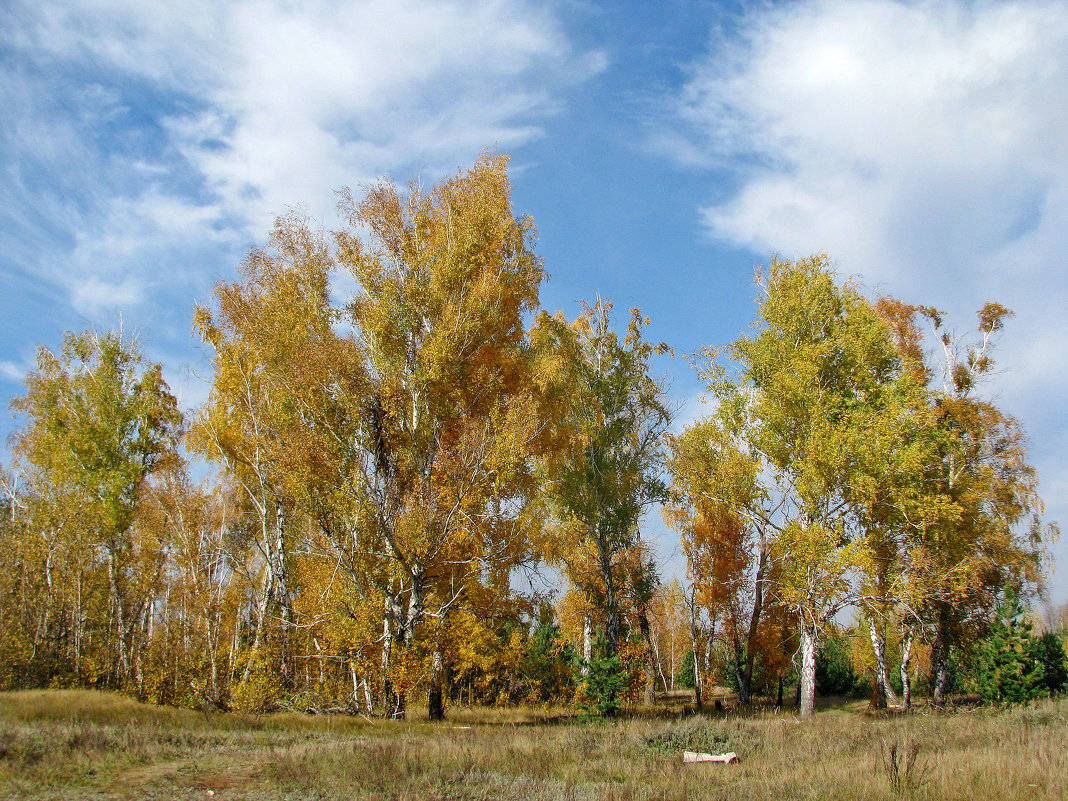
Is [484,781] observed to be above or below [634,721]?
above

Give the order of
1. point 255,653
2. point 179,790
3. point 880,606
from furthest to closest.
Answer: point 880,606 → point 255,653 → point 179,790

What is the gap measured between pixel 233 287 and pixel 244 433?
464cm

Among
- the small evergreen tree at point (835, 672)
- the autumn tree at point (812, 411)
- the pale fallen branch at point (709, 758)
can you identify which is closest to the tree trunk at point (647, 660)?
the autumn tree at point (812, 411)

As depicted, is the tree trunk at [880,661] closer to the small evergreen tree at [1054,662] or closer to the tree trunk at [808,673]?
the tree trunk at [808,673]

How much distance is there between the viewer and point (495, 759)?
9.65m

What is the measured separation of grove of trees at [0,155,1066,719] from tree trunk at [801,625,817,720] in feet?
0.21

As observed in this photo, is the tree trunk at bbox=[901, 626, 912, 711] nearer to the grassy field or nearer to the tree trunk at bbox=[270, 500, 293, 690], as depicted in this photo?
the grassy field

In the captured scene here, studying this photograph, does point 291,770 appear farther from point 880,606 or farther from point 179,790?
point 880,606

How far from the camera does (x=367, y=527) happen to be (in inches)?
584

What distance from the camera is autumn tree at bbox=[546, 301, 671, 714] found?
20312 millimetres

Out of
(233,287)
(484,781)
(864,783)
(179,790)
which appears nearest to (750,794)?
(864,783)

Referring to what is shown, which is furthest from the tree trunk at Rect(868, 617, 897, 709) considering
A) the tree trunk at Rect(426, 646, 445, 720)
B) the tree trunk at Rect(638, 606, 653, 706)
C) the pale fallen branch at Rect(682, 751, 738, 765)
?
the tree trunk at Rect(426, 646, 445, 720)

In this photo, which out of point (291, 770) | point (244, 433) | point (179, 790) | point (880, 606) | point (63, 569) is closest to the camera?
point (179, 790)

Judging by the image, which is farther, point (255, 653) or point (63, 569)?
point (63, 569)
